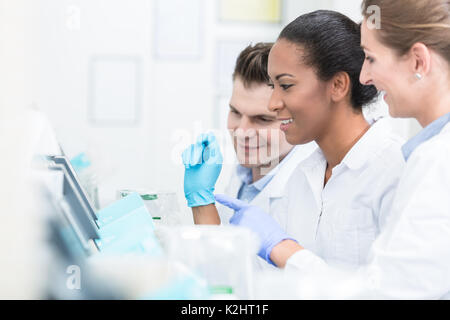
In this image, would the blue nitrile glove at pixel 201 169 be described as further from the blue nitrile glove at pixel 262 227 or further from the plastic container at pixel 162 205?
the blue nitrile glove at pixel 262 227

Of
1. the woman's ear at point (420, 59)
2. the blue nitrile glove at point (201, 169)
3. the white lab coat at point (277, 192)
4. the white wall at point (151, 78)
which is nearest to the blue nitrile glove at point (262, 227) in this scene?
the blue nitrile glove at point (201, 169)

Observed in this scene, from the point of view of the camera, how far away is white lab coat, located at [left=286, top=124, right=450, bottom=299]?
2.68 ft

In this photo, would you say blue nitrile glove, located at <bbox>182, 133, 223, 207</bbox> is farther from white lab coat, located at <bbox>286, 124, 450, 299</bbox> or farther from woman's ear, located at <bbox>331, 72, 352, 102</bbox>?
white lab coat, located at <bbox>286, 124, 450, 299</bbox>

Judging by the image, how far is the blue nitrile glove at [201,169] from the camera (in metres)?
1.33

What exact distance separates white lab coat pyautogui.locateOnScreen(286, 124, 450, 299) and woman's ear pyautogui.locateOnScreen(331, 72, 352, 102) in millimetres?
489

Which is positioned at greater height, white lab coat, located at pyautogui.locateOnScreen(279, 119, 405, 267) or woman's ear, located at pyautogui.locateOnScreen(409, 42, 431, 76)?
woman's ear, located at pyautogui.locateOnScreen(409, 42, 431, 76)

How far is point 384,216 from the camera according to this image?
117cm

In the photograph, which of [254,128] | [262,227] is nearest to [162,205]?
[262,227]

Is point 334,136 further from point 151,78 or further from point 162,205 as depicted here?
point 151,78

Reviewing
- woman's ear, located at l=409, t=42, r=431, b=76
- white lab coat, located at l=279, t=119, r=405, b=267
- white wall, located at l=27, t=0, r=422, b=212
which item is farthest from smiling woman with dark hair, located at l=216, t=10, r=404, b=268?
white wall, located at l=27, t=0, r=422, b=212

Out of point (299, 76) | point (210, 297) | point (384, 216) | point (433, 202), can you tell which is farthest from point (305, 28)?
point (210, 297)

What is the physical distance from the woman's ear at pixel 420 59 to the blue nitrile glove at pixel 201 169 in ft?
1.77

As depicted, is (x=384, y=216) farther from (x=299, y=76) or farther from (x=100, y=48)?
(x=100, y=48)

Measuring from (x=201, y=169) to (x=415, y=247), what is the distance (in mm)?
659
